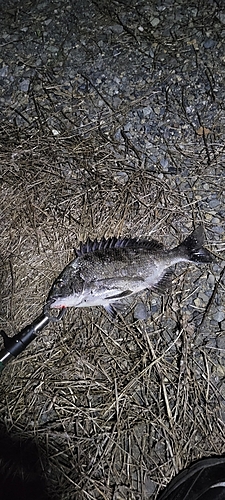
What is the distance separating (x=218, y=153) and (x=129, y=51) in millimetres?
986

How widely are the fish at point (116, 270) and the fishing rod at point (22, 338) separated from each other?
0.27 feet

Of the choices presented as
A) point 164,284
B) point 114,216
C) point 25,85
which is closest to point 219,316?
point 164,284

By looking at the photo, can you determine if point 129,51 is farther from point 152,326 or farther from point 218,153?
point 152,326

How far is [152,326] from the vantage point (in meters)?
2.49

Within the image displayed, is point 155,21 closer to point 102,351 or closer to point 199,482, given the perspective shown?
point 102,351

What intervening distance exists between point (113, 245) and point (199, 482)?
1.18 metres

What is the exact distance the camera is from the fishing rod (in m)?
2.31

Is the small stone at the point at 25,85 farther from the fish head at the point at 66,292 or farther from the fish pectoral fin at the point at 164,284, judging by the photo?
the fish pectoral fin at the point at 164,284

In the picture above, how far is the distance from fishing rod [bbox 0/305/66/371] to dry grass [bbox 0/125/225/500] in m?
0.15

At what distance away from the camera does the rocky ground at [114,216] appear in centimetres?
231

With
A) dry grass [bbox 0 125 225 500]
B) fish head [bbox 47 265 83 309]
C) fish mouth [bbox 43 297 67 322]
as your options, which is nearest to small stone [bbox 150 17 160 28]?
dry grass [bbox 0 125 225 500]

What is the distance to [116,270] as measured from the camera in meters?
2.42

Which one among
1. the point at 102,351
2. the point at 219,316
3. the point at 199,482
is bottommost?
the point at 199,482

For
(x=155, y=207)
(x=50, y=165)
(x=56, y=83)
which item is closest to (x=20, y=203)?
(x=50, y=165)
